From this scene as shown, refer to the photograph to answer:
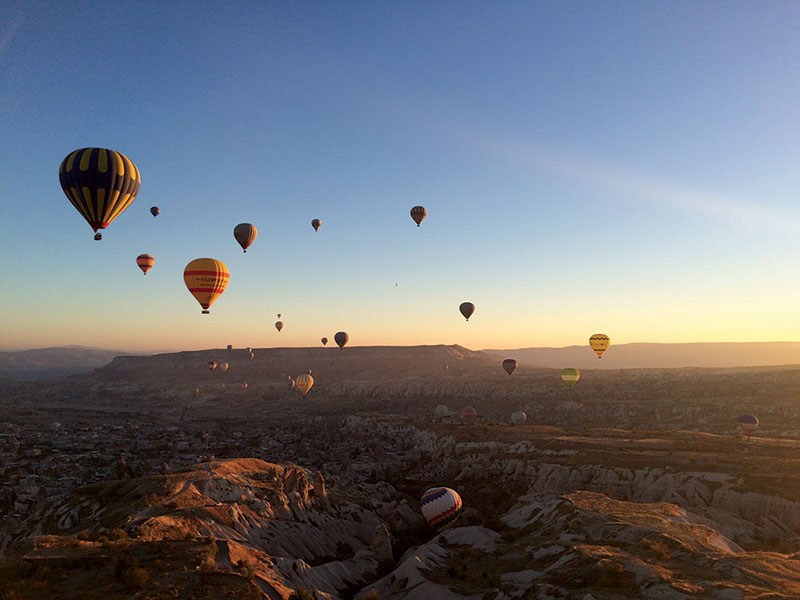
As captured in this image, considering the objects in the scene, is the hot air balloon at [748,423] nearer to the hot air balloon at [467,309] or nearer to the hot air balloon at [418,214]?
the hot air balloon at [467,309]

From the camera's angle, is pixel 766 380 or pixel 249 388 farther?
pixel 249 388

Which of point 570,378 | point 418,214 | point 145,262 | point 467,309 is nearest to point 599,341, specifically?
point 570,378

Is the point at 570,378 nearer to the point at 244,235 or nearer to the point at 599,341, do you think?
the point at 599,341

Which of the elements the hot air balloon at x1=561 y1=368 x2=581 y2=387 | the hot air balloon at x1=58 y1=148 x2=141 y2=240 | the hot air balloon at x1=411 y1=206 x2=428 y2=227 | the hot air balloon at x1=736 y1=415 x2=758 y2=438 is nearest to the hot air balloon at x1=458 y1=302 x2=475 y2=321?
the hot air balloon at x1=411 y1=206 x2=428 y2=227

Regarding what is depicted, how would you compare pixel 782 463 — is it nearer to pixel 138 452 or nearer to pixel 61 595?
pixel 61 595

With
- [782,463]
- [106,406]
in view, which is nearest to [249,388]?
[106,406]
